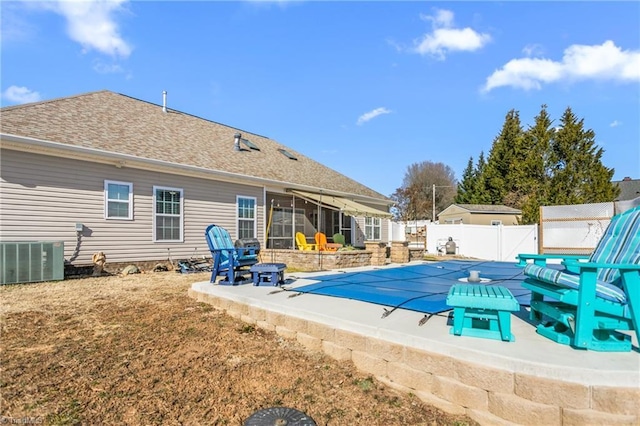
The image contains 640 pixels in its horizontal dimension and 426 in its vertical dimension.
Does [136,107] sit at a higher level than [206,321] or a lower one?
higher

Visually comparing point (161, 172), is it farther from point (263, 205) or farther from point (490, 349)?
point (490, 349)

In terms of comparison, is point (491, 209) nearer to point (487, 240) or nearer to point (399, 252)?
point (487, 240)

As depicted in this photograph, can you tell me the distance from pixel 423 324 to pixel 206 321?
3123 mm

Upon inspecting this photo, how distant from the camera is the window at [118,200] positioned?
931 cm

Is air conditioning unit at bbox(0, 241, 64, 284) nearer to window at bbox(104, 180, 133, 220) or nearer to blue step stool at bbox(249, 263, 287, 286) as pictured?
window at bbox(104, 180, 133, 220)

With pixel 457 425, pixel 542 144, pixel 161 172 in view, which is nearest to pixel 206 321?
pixel 457 425

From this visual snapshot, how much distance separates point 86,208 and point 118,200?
794 mm

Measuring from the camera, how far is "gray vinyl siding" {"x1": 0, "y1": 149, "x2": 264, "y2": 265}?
7949mm

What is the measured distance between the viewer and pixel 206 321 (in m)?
5.04

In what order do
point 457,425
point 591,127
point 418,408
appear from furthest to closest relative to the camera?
point 591,127
point 418,408
point 457,425

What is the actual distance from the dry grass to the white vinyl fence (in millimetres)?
14333

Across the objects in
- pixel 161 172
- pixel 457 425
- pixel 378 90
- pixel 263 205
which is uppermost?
pixel 378 90

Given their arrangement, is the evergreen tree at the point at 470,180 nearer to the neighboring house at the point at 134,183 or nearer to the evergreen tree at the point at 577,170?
the evergreen tree at the point at 577,170

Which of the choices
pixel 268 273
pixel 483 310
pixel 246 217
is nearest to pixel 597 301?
pixel 483 310
